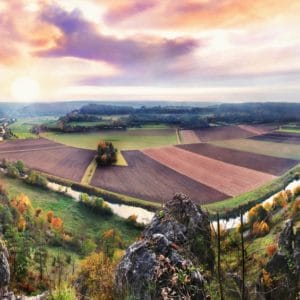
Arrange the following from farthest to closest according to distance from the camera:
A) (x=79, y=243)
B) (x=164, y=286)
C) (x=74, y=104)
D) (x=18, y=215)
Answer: (x=74, y=104)
(x=18, y=215)
(x=79, y=243)
(x=164, y=286)

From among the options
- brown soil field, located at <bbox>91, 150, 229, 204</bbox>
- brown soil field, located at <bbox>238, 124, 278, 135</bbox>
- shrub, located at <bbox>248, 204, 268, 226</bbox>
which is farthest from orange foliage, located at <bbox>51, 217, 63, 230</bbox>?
brown soil field, located at <bbox>238, 124, 278, 135</bbox>

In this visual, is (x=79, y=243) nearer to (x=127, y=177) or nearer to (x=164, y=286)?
(x=127, y=177)

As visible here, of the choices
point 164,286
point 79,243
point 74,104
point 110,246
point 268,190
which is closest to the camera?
point 164,286

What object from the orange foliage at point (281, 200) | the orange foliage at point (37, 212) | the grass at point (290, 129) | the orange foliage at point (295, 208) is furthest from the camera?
the grass at point (290, 129)

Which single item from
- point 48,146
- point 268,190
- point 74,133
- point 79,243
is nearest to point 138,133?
point 74,133

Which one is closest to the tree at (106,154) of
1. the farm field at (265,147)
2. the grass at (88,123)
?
the grass at (88,123)

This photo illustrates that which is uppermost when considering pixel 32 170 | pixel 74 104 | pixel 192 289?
pixel 74 104

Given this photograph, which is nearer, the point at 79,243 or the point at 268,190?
the point at 79,243

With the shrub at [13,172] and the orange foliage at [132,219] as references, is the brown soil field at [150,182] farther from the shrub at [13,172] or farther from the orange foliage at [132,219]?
the shrub at [13,172]
